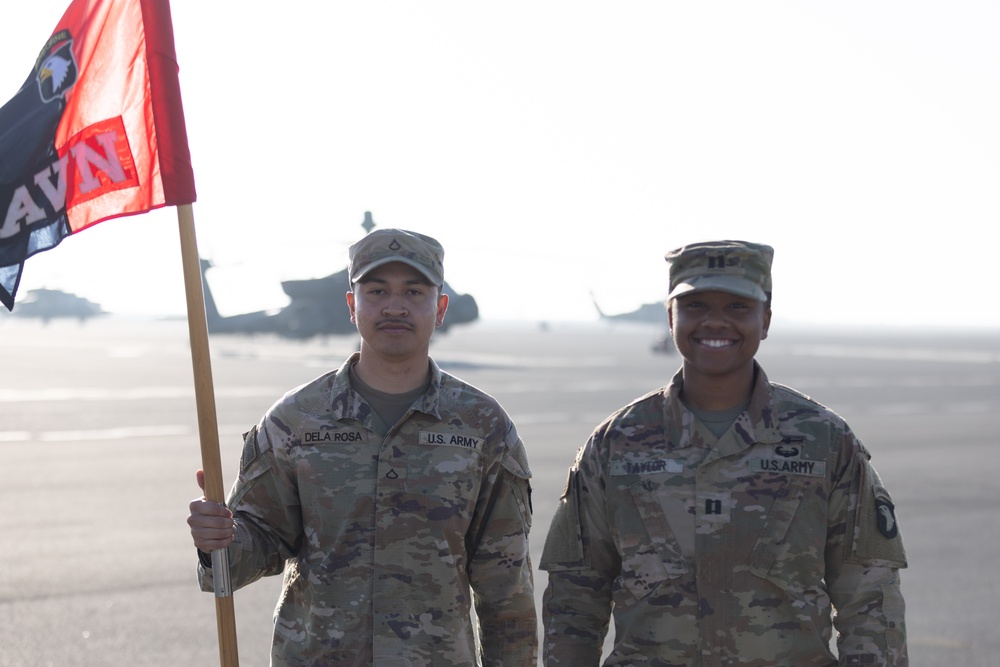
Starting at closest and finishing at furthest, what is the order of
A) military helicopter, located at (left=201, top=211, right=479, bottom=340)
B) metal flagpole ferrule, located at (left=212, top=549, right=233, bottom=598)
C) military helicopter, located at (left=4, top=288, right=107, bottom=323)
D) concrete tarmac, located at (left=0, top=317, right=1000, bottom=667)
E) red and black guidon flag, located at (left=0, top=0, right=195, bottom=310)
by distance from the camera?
metal flagpole ferrule, located at (left=212, top=549, right=233, bottom=598) < red and black guidon flag, located at (left=0, top=0, right=195, bottom=310) < concrete tarmac, located at (left=0, top=317, right=1000, bottom=667) < military helicopter, located at (left=201, top=211, right=479, bottom=340) < military helicopter, located at (left=4, top=288, right=107, bottom=323)

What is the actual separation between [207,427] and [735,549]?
1.64 metres

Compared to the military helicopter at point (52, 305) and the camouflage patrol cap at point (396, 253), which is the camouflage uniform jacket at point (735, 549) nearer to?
the camouflage patrol cap at point (396, 253)

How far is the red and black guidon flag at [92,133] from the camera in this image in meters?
3.30

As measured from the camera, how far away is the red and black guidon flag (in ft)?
10.8

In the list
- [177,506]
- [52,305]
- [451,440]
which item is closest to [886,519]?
[451,440]

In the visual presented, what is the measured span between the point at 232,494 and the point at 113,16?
5.64 ft

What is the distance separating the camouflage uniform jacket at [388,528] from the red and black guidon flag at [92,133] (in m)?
0.96

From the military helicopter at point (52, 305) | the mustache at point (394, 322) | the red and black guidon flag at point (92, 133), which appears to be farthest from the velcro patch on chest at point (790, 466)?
the military helicopter at point (52, 305)

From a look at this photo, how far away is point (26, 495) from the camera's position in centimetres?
1099

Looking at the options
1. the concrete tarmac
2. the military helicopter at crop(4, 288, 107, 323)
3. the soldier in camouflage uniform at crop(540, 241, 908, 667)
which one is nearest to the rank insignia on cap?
the soldier in camouflage uniform at crop(540, 241, 908, 667)

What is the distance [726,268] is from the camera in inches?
109

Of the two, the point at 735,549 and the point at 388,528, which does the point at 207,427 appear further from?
the point at 735,549

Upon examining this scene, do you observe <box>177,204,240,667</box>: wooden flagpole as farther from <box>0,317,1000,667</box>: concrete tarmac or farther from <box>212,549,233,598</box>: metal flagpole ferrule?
<box>0,317,1000,667</box>: concrete tarmac

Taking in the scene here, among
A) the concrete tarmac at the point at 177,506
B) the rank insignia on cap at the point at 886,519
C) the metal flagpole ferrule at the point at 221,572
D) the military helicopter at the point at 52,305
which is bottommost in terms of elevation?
the concrete tarmac at the point at 177,506
